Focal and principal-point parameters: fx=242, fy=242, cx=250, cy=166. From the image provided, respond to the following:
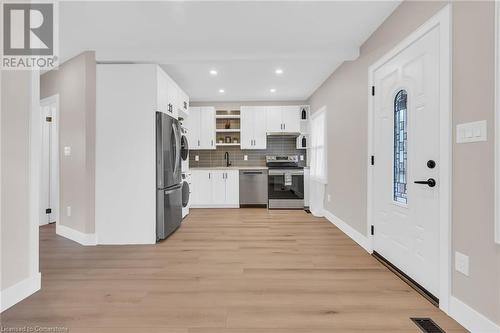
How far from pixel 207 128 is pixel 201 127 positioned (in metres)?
0.14

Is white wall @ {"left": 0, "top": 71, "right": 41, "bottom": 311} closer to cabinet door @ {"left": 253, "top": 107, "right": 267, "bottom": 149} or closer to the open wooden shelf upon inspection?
the open wooden shelf

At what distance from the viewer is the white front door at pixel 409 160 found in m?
1.83

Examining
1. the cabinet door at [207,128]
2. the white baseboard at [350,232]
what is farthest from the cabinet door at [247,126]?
the white baseboard at [350,232]

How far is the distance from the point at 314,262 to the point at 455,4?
2.37 metres

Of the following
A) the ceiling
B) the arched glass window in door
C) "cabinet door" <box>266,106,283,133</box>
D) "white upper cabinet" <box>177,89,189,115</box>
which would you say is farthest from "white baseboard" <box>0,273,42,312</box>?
"cabinet door" <box>266,106,283,133</box>

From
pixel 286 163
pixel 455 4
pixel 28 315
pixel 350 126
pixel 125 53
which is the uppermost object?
pixel 125 53

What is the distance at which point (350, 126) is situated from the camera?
3.32 m

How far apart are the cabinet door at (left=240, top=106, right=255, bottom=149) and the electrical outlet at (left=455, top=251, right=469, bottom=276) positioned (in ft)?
14.5

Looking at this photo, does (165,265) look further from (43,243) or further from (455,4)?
(455,4)

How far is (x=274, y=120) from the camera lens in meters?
5.62

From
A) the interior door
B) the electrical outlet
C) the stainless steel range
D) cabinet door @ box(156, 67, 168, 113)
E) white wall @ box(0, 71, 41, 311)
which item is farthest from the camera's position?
the stainless steel range

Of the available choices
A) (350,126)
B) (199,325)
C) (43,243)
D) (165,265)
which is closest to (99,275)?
(165,265)

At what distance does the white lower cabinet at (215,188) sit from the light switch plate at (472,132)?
4.17 m

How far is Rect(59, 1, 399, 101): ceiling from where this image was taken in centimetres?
228
